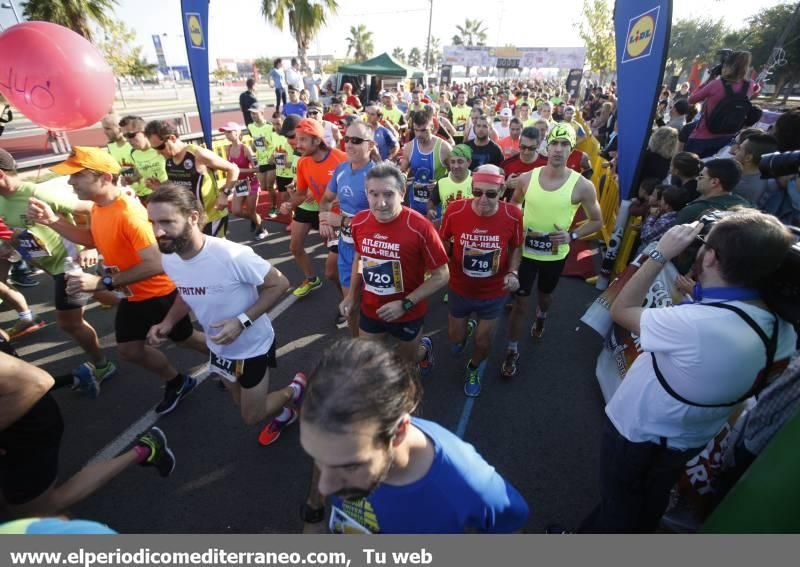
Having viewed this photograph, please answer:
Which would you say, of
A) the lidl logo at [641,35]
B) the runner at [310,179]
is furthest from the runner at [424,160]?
the lidl logo at [641,35]

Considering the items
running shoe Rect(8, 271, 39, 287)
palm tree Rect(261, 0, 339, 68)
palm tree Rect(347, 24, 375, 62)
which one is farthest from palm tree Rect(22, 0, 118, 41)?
palm tree Rect(347, 24, 375, 62)

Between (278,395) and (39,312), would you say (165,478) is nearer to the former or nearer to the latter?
(278,395)

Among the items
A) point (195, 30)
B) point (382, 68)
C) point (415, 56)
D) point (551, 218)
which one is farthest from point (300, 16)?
point (415, 56)

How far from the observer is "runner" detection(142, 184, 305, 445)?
7.99 feet

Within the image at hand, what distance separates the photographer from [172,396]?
3578 mm

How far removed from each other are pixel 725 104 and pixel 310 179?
6056 mm

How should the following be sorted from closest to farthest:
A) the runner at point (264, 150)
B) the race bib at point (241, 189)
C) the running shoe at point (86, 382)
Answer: the running shoe at point (86, 382), the race bib at point (241, 189), the runner at point (264, 150)

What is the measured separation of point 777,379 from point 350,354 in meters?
2.02

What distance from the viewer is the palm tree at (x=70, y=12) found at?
49.4ft

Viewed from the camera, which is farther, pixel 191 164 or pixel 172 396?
pixel 191 164

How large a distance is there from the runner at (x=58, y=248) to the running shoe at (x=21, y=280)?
275cm

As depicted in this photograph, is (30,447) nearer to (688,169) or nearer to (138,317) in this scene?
(138,317)

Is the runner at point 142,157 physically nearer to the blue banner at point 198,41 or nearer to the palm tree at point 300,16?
the blue banner at point 198,41
